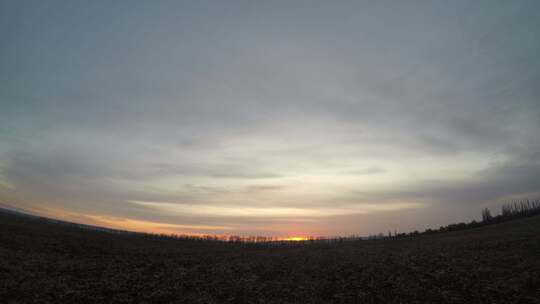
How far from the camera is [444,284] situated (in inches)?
918

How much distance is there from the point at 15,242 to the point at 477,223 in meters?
120

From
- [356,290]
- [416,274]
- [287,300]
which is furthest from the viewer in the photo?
[416,274]

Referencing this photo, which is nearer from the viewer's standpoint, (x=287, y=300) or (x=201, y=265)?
(x=287, y=300)

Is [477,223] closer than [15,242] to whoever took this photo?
No

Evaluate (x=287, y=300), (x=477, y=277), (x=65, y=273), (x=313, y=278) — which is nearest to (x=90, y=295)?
(x=65, y=273)

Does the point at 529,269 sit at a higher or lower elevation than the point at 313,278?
higher

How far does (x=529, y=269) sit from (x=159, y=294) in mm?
30309

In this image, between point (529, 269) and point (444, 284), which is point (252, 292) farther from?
point (529, 269)

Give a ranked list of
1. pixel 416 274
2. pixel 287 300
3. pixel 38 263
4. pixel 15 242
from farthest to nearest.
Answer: pixel 15 242
pixel 38 263
pixel 416 274
pixel 287 300

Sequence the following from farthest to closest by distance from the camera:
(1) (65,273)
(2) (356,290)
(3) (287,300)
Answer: (1) (65,273)
(2) (356,290)
(3) (287,300)

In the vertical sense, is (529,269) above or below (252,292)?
above

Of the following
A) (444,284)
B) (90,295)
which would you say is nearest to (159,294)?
(90,295)

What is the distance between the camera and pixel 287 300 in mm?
22125

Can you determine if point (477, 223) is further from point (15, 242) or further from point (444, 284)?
point (15, 242)
